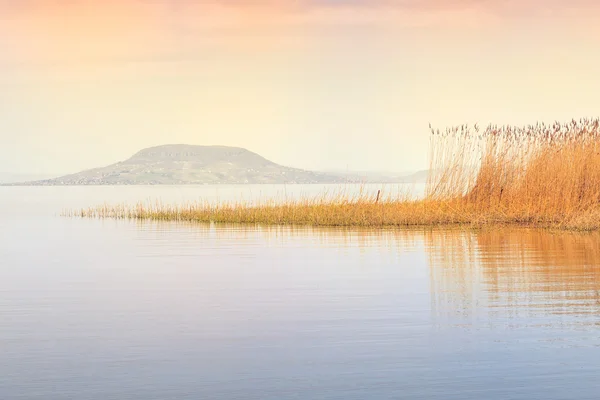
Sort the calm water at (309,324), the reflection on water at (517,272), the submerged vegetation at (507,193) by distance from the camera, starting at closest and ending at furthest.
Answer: the calm water at (309,324) < the reflection on water at (517,272) < the submerged vegetation at (507,193)

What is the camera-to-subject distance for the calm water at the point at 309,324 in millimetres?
7777

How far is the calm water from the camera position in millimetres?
7777

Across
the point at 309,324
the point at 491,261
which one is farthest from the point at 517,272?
the point at 309,324

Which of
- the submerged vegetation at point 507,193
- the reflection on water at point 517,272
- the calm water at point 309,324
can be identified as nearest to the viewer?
the calm water at point 309,324

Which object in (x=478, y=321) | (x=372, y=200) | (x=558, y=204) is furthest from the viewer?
(x=372, y=200)

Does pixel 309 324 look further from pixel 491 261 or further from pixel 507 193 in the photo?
pixel 507 193

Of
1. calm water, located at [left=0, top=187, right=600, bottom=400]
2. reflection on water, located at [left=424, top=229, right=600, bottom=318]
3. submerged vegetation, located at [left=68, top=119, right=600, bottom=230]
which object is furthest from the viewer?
submerged vegetation, located at [left=68, top=119, right=600, bottom=230]

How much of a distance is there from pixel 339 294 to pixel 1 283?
603cm

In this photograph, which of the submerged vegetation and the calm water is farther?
the submerged vegetation

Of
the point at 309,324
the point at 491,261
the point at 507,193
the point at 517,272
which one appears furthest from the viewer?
the point at 507,193

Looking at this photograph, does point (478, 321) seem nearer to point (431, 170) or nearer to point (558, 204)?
point (558, 204)

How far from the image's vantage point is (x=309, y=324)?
10586 millimetres

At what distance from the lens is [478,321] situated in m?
10.5

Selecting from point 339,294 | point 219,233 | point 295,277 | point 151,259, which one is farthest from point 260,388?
point 219,233
